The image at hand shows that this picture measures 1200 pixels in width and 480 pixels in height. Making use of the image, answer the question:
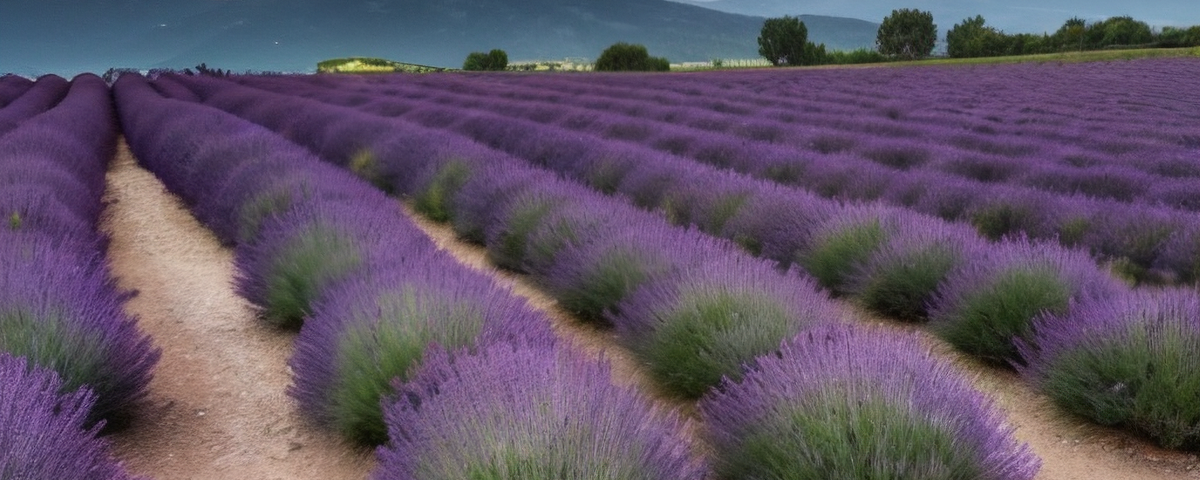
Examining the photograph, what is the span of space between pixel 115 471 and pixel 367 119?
777 centimetres

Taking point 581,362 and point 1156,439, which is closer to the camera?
point 581,362

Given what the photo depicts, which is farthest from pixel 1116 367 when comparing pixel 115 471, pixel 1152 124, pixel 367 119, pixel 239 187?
pixel 1152 124

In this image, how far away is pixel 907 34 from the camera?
57.4 meters

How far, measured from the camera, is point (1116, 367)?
2480 mm

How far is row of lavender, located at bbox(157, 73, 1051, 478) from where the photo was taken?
1.78 metres

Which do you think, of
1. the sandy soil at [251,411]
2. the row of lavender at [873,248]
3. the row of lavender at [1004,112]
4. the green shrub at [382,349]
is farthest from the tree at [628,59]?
the green shrub at [382,349]

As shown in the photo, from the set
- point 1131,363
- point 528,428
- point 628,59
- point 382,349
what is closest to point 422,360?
point 382,349

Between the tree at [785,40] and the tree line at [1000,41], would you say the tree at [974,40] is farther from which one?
the tree at [785,40]

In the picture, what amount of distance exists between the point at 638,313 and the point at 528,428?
1.37 meters

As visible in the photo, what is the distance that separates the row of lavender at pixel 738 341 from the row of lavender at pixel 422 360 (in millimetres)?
269

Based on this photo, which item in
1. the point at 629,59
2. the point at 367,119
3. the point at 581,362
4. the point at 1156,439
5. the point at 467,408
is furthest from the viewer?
the point at 629,59

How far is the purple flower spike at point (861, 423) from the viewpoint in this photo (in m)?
1.72

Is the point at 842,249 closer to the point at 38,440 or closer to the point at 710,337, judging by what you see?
the point at 710,337

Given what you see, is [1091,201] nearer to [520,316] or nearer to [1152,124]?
[520,316]
